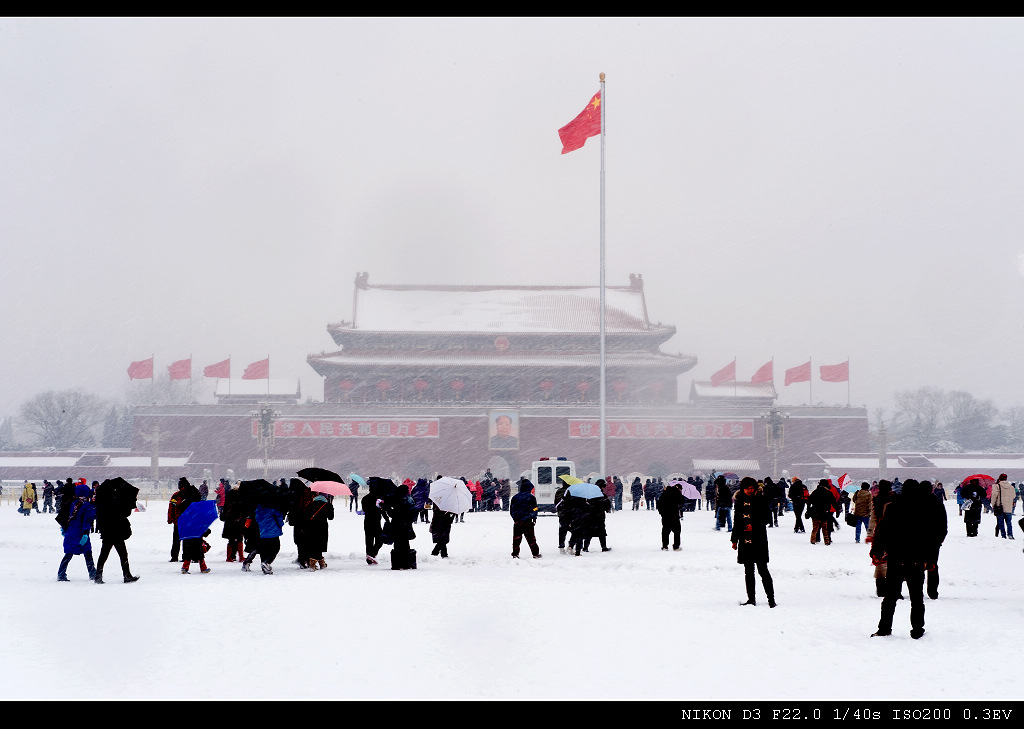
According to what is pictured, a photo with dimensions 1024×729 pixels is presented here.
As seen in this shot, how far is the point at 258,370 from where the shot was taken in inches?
1756

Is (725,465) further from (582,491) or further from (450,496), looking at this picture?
(450,496)

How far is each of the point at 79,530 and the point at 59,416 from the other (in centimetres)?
6203

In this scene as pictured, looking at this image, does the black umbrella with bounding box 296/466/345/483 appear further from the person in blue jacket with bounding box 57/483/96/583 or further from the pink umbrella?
the person in blue jacket with bounding box 57/483/96/583

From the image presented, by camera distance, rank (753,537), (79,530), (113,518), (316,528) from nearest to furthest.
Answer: (753,537) < (113,518) < (79,530) < (316,528)

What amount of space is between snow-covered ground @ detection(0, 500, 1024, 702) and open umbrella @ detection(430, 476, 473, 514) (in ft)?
2.23

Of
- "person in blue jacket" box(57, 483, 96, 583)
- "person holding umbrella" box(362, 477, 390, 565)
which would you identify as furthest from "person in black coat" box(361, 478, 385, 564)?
"person in blue jacket" box(57, 483, 96, 583)

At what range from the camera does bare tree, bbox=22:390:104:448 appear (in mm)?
65000

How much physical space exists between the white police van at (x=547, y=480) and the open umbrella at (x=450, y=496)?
11.8 m

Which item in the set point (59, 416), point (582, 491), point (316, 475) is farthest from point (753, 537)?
point (59, 416)

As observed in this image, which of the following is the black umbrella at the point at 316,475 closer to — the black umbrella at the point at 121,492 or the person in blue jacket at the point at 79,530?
the black umbrella at the point at 121,492

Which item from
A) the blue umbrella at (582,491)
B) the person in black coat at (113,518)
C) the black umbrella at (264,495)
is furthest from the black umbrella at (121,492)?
the blue umbrella at (582,491)
